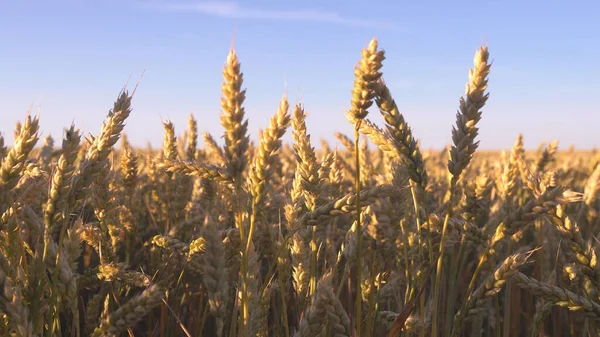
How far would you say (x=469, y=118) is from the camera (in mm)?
1674

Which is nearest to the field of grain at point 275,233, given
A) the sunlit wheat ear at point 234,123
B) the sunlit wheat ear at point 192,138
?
the sunlit wheat ear at point 234,123

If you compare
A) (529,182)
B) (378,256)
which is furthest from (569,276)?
(378,256)

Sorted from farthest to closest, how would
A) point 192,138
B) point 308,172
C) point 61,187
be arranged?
point 192,138 < point 308,172 < point 61,187

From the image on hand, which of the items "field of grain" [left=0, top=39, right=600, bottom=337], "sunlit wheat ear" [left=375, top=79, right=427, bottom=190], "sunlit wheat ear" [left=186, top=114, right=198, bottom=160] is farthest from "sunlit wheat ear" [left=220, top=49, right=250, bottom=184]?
"sunlit wheat ear" [left=186, top=114, right=198, bottom=160]

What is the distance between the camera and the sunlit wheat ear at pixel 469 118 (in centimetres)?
163

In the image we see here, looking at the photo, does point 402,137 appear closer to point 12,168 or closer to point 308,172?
point 308,172

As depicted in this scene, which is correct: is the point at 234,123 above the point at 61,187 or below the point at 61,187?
above

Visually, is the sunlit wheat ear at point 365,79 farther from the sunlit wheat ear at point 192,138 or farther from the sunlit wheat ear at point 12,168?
the sunlit wheat ear at point 192,138

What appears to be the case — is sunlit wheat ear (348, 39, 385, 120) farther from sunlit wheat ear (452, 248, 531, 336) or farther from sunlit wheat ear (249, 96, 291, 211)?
sunlit wheat ear (452, 248, 531, 336)

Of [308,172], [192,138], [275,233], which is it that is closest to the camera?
[308,172]

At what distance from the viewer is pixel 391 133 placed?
171 cm

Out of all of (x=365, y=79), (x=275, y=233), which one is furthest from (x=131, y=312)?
(x=275, y=233)

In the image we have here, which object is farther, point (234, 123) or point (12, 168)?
point (12, 168)

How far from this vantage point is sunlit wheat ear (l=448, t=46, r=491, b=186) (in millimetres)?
1633
